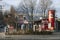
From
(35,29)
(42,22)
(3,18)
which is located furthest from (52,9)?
(3,18)

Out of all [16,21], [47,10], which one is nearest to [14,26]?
[16,21]

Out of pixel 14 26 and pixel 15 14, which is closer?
pixel 14 26

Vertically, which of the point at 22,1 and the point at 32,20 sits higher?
the point at 22,1

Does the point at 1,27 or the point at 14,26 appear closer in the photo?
the point at 14,26

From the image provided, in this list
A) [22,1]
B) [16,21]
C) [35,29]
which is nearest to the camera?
[35,29]

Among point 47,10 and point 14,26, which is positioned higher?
point 47,10

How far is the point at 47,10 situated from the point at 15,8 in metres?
6.24

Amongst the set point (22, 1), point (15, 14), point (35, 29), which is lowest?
point (35, 29)

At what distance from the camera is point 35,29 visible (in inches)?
1195

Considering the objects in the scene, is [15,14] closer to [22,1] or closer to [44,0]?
[22,1]

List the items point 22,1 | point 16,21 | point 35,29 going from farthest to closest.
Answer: point 22,1 < point 16,21 < point 35,29

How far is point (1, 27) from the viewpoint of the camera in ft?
112

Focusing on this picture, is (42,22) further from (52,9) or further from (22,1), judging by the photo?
(22,1)

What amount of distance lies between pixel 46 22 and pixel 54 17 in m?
1.94
